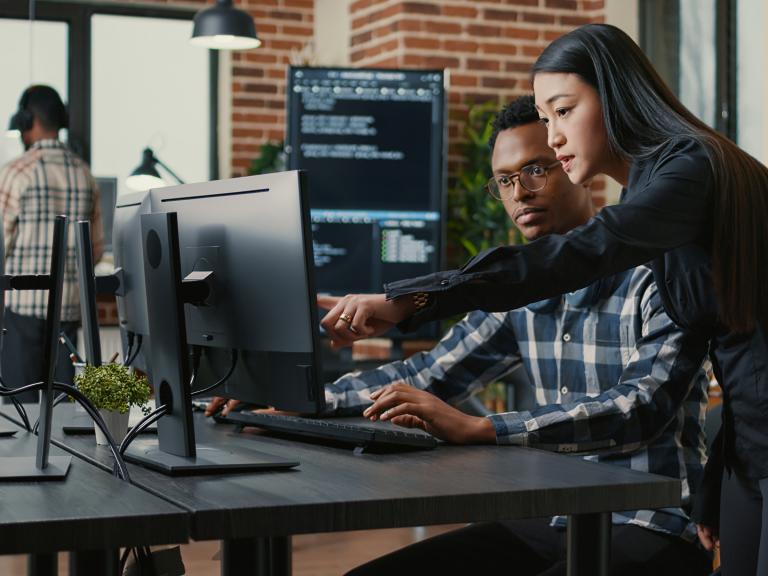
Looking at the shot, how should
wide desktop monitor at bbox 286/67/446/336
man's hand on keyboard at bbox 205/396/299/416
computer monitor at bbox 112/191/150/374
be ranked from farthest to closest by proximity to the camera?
wide desktop monitor at bbox 286/67/446/336
man's hand on keyboard at bbox 205/396/299/416
computer monitor at bbox 112/191/150/374

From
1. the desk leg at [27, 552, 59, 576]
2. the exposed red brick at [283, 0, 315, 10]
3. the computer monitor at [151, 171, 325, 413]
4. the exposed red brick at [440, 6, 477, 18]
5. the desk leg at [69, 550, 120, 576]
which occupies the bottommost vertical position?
the desk leg at [27, 552, 59, 576]

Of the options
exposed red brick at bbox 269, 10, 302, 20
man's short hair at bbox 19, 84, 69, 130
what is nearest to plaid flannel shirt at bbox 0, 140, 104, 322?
man's short hair at bbox 19, 84, 69, 130

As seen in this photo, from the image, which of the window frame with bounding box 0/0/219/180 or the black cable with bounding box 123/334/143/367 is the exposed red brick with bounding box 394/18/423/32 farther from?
the black cable with bounding box 123/334/143/367

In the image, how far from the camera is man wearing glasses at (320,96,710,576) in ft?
5.99

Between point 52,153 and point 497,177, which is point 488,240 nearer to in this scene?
point 52,153

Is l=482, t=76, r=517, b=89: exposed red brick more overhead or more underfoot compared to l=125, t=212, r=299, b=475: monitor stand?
more overhead

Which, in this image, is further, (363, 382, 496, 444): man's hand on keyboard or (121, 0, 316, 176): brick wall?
(121, 0, 316, 176): brick wall

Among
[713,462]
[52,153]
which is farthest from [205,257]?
[52,153]

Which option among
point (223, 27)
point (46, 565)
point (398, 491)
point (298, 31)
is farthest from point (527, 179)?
point (298, 31)

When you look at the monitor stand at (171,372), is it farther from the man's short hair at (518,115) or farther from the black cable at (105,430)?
the man's short hair at (518,115)

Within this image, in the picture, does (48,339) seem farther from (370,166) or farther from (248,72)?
(248,72)

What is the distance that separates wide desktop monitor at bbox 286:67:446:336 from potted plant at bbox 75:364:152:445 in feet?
10.0

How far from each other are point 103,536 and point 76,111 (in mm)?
5329

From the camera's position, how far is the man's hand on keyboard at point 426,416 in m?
1.81
